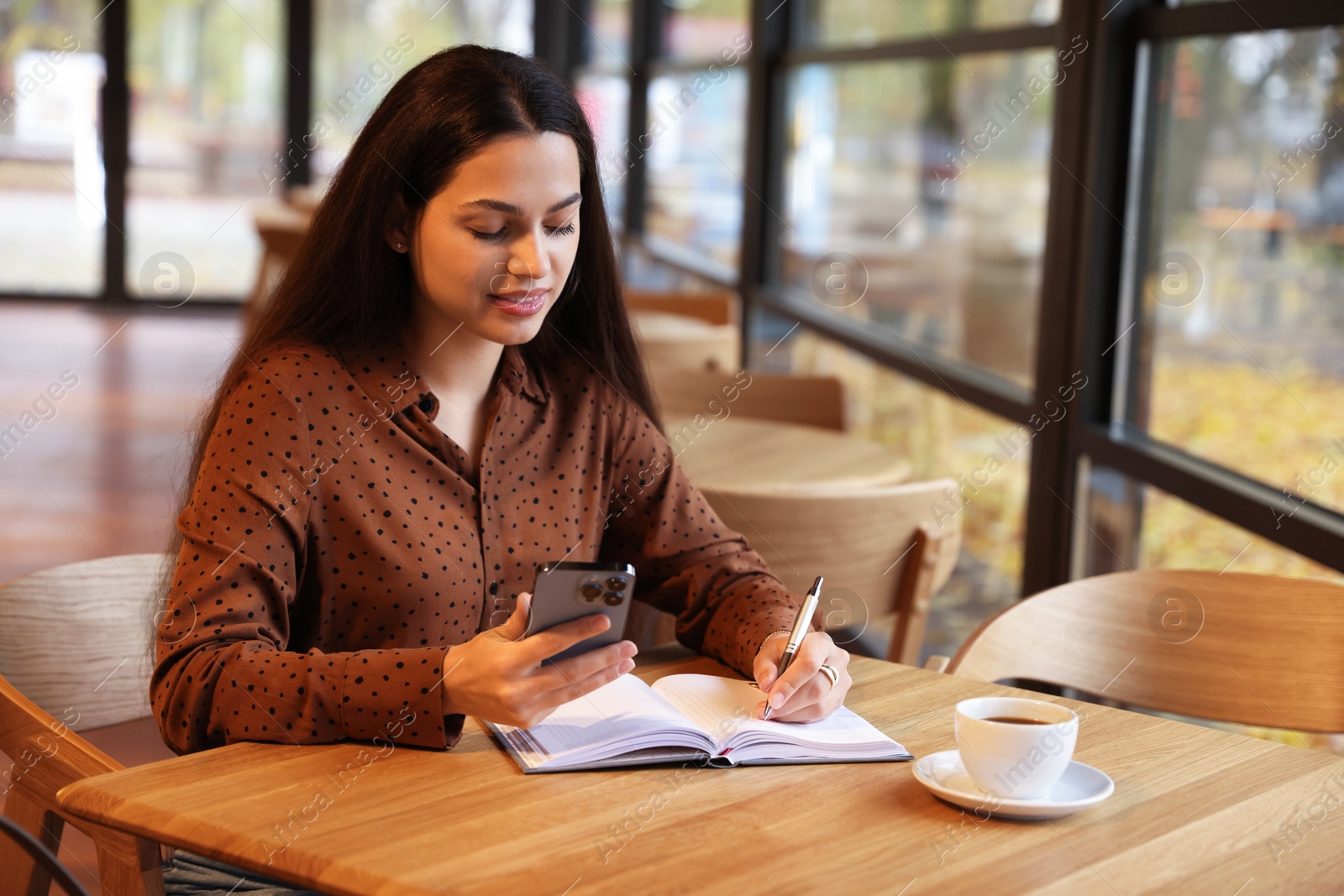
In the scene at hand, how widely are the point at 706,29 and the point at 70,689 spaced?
211 inches

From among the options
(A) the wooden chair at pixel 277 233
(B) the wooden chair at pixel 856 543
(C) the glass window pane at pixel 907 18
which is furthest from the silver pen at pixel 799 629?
(A) the wooden chair at pixel 277 233

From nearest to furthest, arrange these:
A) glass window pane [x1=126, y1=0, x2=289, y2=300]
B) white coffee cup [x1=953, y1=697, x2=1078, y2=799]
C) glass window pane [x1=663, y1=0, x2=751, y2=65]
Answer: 1. white coffee cup [x1=953, y1=697, x2=1078, y2=799]
2. glass window pane [x1=663, y1=0, x2=751, y2=65]
3. glass window pane [x1=126, y1=0, x2=289, y2=300]

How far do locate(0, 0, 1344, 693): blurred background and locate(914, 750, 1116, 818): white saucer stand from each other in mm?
851

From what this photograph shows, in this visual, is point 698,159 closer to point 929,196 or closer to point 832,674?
point 929,196

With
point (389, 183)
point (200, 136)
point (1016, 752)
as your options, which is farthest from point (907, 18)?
point (200, 136)

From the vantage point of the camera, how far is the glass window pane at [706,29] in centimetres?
569

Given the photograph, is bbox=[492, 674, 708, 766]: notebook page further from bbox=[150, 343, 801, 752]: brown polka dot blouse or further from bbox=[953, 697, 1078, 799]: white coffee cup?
bbox=[953, 697, 1078, 799]: white coffee cup

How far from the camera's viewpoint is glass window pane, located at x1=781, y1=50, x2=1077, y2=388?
3316 mm

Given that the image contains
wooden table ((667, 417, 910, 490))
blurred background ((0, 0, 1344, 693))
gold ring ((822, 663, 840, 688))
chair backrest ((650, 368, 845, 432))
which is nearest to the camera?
gold ring ((822, 663, 840, 688))

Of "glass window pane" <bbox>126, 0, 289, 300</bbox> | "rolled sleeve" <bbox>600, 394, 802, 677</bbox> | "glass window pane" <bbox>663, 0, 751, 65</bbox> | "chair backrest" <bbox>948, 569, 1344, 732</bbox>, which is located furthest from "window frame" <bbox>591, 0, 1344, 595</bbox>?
"glass window pane" <bbox>126, 0, 289, 300</bbox>

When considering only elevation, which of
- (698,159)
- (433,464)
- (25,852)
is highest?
(698,159)

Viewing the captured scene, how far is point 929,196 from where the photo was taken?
13.2 feet

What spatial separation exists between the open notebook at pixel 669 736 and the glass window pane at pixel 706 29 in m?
4.49

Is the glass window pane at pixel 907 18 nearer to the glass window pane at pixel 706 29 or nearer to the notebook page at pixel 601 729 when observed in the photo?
the glass window pane at pixel 706 29
